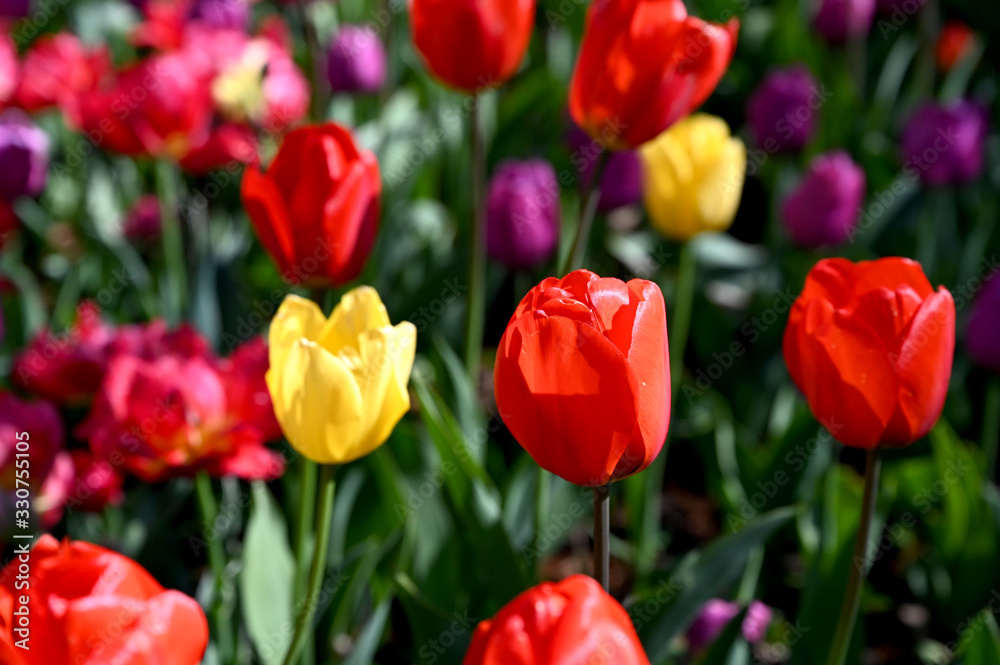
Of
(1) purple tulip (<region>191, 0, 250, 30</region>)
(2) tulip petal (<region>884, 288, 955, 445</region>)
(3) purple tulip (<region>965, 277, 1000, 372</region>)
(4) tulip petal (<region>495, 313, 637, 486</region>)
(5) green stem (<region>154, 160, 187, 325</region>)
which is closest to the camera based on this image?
(4) tulip petal (<region>495, 313, 637, 486</region>)

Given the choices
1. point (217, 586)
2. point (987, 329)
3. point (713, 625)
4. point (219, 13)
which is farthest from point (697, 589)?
point (219, 13)

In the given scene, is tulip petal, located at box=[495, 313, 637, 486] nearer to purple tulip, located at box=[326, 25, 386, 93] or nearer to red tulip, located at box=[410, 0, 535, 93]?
red tulip, located at box=[410, 0, 535, 93]

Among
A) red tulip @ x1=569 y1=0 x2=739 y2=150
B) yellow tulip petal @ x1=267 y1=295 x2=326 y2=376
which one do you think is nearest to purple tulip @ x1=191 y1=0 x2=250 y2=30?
red tulip @ x1=569 y1=0 x2=739 y2=150

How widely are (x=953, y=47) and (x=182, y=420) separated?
2429 millimetres

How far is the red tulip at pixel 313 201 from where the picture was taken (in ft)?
3.20

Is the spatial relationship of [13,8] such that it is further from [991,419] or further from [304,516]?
[991,419]

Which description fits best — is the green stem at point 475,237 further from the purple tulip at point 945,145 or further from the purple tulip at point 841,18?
the purple tulip at point 841,18

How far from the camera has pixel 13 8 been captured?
8.13 feet

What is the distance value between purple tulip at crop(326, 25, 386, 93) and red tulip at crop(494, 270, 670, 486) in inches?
61.8

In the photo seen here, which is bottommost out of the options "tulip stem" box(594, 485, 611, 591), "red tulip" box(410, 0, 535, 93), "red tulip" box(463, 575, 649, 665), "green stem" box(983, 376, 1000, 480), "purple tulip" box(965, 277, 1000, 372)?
"green stem" box(983, 376, 1000, 480)

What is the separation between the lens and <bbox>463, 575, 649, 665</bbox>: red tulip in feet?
1.57

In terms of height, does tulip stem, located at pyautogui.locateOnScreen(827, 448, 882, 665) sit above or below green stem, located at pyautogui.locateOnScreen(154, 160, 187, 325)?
above

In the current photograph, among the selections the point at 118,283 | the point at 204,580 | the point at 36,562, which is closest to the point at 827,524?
the point at 204,580

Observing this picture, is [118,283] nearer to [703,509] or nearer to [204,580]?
[204,580]
